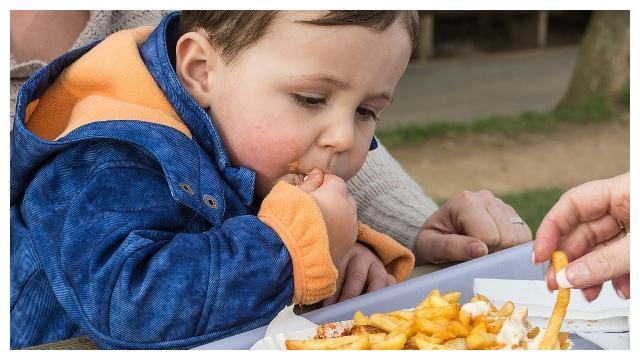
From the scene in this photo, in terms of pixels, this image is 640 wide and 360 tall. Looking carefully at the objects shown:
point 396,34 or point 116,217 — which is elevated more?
point 396,34

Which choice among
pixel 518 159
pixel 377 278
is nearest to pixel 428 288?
pixel 377 278

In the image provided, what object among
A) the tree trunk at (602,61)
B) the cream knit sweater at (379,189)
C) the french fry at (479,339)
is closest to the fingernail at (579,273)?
the french fry at (479,339)

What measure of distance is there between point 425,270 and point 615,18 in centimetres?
449

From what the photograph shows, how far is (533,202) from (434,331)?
2.99 m

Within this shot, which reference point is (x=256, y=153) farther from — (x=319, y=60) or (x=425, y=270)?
(x=425, y=270)

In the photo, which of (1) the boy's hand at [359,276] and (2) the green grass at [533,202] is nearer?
(1) the boy's hand at [359,276]

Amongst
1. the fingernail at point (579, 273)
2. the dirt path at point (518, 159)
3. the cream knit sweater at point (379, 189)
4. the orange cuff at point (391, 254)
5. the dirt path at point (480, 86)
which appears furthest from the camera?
the dirt path at point (480, 86)

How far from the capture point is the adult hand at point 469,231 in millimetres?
1353

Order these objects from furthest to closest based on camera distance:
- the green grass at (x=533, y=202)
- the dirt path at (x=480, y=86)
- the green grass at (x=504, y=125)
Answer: the dirt path at (x=480, y=86)
the green grass at (x=504, y=125)
the green grass at (x=533, y=202)

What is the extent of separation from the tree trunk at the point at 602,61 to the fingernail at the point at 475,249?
176 inches

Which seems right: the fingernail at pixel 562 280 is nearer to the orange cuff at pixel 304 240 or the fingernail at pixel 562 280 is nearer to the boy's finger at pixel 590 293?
the boy's finger at pixel 590 293

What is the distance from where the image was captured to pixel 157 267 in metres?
0.99
